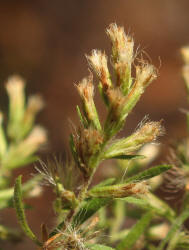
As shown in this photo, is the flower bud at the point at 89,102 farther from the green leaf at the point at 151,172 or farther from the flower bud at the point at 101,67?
the green leaf at the point at 151,172

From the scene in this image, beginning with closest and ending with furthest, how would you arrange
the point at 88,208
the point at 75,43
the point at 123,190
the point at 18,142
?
the point at 123,190 → the point at 88,208 → the point at 18,142 → the point at 75,43

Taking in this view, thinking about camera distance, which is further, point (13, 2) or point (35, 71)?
point (13, 2)

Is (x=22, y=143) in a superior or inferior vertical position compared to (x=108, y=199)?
superior

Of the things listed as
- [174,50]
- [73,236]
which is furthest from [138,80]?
[174,50]

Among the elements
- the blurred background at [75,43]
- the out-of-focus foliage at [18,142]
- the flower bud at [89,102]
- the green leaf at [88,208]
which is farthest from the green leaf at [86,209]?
the blurred background at [75,43]

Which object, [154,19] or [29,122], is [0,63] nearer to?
[154,19]

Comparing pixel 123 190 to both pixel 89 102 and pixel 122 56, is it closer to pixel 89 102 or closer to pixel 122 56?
pixel 89 102

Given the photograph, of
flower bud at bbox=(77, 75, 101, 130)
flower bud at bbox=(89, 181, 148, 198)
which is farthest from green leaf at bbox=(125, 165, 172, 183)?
flower bud at bbox=(77, 75, 101, 130)

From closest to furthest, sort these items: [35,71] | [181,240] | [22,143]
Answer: [181,240] < [22,143] < [35,71]

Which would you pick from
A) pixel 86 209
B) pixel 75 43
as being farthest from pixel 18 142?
pixel 75 43
